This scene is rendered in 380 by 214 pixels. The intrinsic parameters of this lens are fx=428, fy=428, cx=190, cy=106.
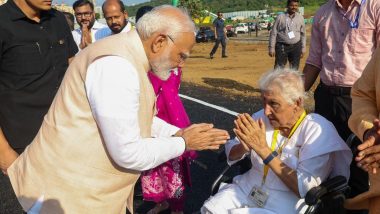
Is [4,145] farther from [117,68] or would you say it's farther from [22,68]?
[117,68]

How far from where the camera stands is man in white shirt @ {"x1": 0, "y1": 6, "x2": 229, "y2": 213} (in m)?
1.83

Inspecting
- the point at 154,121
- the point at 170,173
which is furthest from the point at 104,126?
the point at 170,173

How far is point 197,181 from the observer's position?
14.6ft

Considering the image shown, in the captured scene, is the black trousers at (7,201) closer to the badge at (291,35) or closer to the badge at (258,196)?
the badge at (258,196)

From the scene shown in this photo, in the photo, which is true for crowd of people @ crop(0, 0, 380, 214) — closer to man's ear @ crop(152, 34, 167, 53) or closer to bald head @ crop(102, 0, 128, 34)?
man's ear @ crop(152, 34, 167, 53)

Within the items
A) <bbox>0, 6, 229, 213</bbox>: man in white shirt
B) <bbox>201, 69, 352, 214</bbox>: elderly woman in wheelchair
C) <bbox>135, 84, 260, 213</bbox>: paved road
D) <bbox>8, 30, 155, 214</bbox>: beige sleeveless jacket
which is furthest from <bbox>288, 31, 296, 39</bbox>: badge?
<bbox>8, 30, 155, 214</bbox>: beige sleeveless jacket

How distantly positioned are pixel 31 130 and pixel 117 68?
129 cm

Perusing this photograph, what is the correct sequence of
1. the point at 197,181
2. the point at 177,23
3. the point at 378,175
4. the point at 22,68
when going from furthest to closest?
the point at 197,181 < the point at 22,68 < the point at 378,175 < the point at 177,23

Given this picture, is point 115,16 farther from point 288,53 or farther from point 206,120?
point 288,53

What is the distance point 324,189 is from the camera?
97.1 inches

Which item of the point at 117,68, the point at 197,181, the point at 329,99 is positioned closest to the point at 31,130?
the point at 117,68

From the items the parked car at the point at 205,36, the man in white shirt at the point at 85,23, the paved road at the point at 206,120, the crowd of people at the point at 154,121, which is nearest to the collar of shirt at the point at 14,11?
the crowd of people at the point at 154,121

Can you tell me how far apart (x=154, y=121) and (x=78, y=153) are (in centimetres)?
82

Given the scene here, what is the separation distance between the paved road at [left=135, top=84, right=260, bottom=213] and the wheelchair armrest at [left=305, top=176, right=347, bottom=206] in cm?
96
